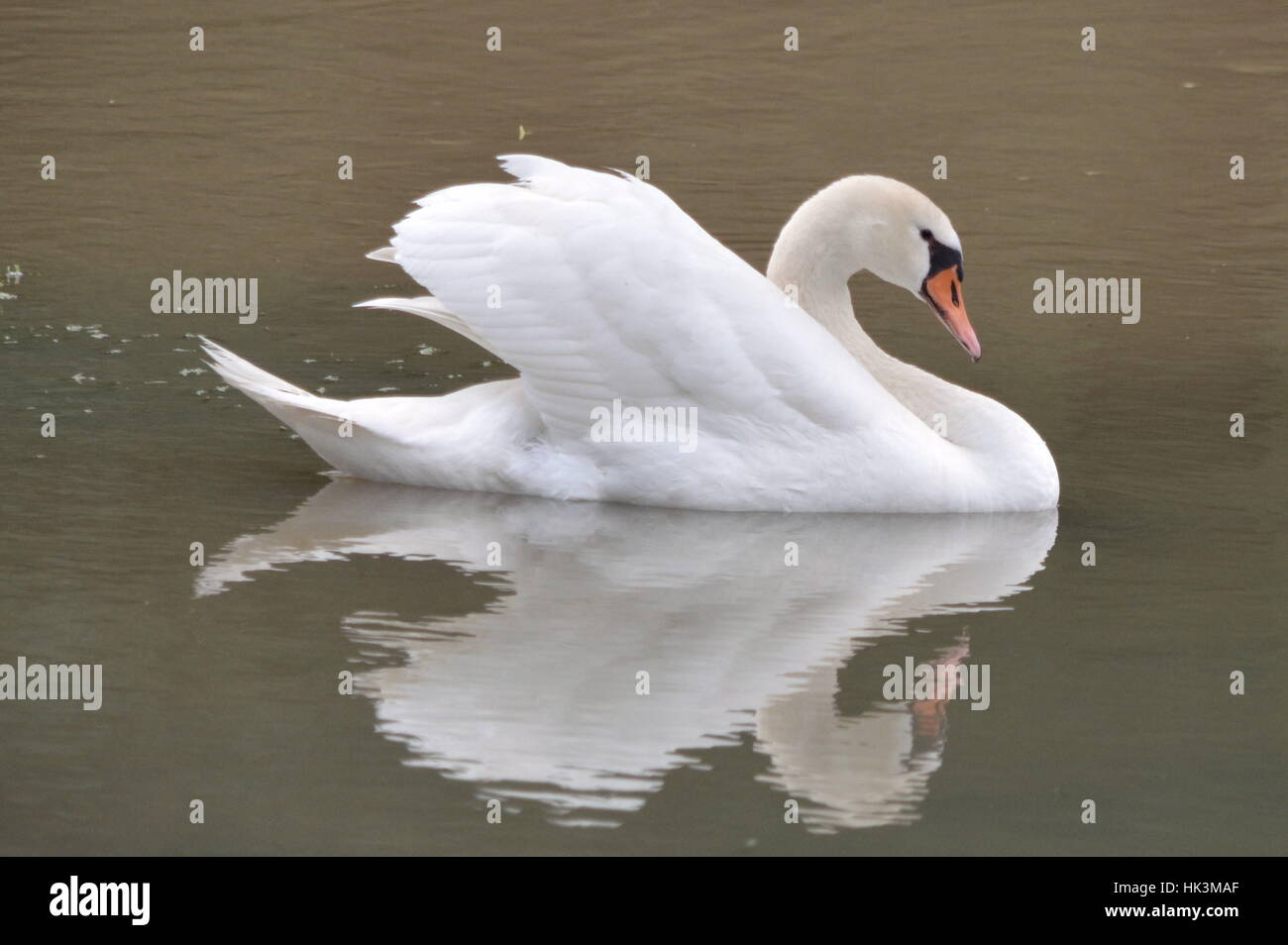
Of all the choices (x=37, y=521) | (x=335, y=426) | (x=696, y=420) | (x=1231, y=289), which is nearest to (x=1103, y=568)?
(x=696, y=420)

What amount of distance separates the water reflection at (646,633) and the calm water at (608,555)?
17mm

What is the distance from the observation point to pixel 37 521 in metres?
8.20

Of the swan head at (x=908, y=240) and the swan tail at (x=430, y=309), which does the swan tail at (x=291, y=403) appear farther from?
the swan head at (x=908, y=240)

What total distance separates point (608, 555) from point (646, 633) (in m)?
0.92

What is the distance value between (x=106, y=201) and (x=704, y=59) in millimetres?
6154

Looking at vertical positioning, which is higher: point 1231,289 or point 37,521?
Result: point 1231,289

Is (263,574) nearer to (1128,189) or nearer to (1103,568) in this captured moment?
(1103,568)

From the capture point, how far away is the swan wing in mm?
8234

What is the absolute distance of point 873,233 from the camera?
29.0 ft
